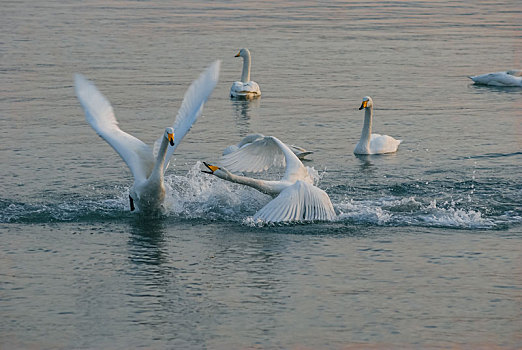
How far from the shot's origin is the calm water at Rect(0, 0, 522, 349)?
7.44 metres

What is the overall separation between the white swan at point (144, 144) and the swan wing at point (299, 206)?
3.74 feet

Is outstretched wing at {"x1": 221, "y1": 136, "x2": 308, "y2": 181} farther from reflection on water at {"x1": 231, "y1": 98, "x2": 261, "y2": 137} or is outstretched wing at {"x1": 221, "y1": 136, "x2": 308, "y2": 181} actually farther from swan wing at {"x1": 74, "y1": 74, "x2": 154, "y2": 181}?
reflection on water at {"x1": 231, "y1": 98, "x2": 261, "y2": 137}

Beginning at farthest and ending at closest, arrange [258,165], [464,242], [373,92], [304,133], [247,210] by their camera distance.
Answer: [373,92], [304,133], [258,165], [247,210], [464,242]

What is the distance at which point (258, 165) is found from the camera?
1207cm

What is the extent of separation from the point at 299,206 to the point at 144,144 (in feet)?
6.63

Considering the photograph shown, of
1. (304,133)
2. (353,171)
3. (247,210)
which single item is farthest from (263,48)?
(247,210)

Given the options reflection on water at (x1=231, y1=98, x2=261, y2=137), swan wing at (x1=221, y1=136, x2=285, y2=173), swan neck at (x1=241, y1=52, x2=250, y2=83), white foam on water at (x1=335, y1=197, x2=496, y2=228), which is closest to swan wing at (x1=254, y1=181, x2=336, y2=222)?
white foam on water at (x1=335, y1=197, x2=496, y2=228)

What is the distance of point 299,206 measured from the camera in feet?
33.4

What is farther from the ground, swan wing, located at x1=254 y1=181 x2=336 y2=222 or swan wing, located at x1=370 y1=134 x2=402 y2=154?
swan wing, located at x1=370 y1=134 x2=402 y2=154

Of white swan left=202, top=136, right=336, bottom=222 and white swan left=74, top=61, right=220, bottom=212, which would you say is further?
white swan left=74, top=61, right=220, bottom=212

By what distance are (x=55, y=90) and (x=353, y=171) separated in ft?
26.8

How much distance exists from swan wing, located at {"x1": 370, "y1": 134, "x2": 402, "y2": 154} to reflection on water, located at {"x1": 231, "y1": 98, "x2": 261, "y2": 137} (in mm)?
2223

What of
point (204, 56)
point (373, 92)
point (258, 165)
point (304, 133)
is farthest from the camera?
point (204, 56)

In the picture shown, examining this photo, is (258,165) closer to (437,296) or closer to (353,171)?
(353,171)
